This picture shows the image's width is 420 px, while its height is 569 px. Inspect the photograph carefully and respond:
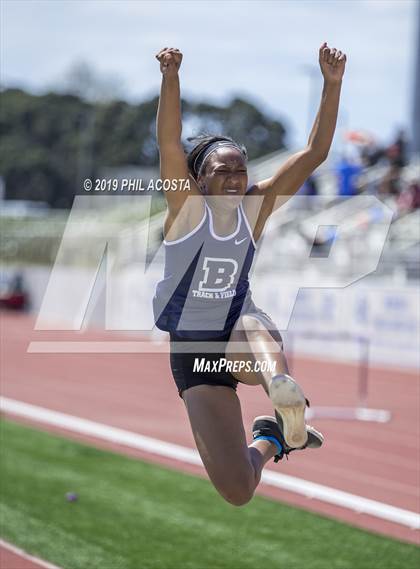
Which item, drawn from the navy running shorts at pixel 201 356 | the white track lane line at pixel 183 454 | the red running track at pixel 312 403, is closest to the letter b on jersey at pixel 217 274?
the navy running shorts at pixel 201 356

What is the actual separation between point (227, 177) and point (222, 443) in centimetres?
109

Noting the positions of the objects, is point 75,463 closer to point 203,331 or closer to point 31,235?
point 203,331

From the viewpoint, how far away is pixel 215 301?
4199 mm

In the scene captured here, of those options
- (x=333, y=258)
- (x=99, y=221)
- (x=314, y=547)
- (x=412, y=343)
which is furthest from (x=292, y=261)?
(x=314, y=547)

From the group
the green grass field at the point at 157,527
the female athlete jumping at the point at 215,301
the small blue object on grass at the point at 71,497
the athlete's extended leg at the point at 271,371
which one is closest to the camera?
the athlete's extended leg at the point at 271,371

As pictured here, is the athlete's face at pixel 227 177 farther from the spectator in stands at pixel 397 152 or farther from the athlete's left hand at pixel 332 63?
the spectator in stands at pixel 397 152

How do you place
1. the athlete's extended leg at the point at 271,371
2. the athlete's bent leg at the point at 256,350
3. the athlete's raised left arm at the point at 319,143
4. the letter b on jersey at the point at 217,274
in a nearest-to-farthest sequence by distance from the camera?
the athlete's extended leg at the point at 271,371 < the athlete's bent leg at the point at 256,350 < the letter b on jersey at the point at 217,274 < the athlete's raised left arm at the point at 319,143

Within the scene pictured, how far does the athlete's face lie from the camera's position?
161 inches

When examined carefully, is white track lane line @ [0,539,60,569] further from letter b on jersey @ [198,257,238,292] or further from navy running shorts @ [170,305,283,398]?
letter b on jersey @ [198,257,238,292]

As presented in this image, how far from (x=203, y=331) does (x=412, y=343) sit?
11.5 m

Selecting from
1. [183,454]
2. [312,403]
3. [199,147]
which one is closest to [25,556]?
[199,147]

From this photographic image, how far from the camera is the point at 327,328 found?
15.9 metres

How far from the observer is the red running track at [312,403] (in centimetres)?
792

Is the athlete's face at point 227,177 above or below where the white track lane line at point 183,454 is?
above
